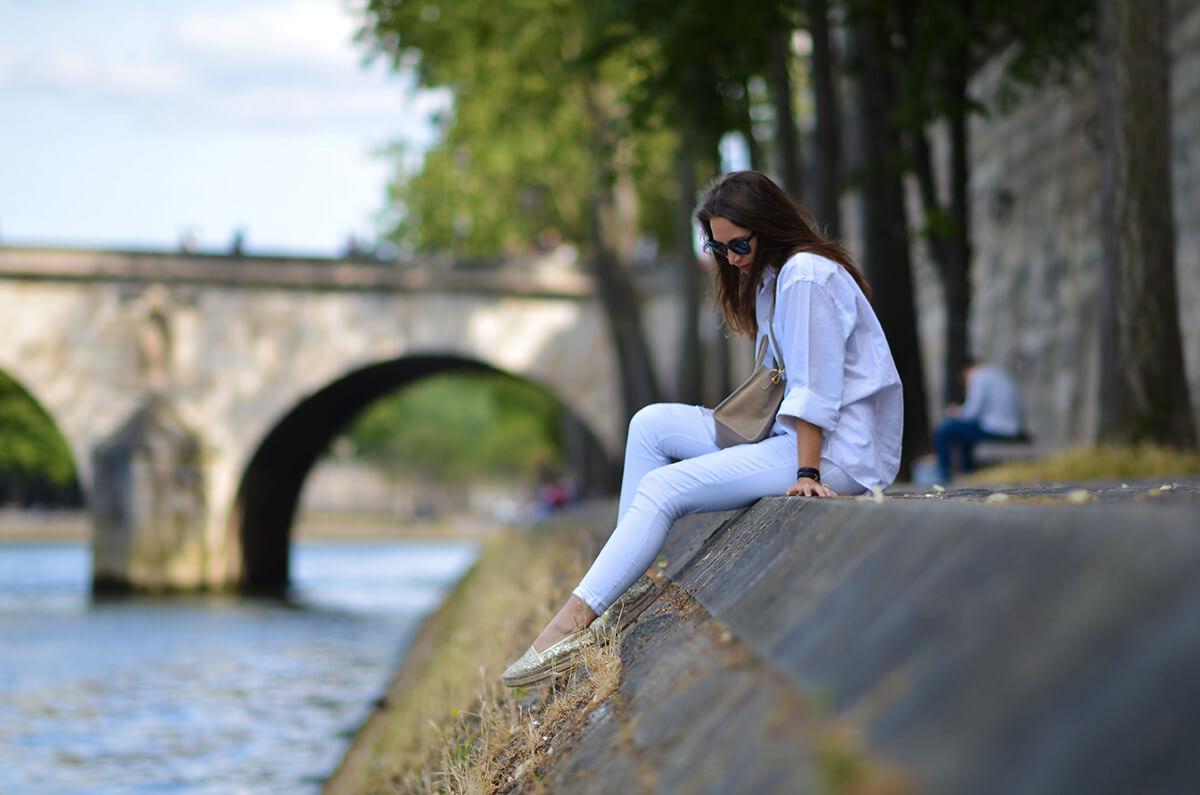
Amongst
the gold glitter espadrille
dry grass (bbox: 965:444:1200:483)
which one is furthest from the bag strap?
dry grass (bbox: 965:444:1200:483)

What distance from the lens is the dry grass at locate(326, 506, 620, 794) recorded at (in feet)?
13.0

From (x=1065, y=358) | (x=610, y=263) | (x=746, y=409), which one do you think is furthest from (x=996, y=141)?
(x=746, y=409)

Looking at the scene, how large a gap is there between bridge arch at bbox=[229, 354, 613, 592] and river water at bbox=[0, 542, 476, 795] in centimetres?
296

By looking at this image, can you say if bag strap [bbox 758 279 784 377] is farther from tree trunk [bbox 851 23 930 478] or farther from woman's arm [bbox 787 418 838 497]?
tree trunk [bbox 851 23 930 478]

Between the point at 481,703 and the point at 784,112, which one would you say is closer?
the point at 481,703

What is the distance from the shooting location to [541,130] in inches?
913

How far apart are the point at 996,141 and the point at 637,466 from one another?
12797mm

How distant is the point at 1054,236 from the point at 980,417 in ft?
13.4

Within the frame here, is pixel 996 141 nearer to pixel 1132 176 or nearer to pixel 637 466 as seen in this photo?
pixel 1132 176

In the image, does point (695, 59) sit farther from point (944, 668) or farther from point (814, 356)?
point (944, 668)

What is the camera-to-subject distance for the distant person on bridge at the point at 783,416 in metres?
4.12

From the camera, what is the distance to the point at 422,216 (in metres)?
30.5

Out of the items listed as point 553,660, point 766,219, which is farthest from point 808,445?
point 553,660

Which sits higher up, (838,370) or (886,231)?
(886,231)
